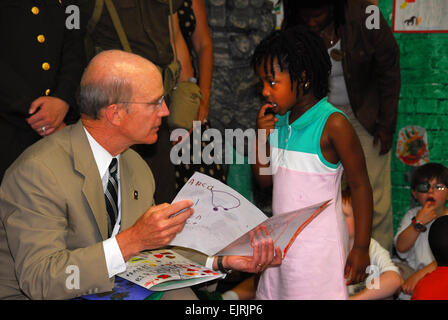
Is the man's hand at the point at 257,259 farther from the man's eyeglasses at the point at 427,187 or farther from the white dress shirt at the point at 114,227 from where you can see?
the man's eyeglasses at the point at 427,187

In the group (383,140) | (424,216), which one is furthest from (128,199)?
(383,140)

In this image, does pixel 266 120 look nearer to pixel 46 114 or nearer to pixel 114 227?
pixel 114 227

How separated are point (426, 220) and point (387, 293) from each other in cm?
61

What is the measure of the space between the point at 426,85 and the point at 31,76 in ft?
9.70

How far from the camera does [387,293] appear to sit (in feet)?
9.93

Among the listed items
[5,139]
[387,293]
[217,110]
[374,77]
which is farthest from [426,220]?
[5,139]

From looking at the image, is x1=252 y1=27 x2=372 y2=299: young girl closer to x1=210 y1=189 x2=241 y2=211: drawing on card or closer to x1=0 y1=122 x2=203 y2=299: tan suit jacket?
x1=210 y1=189 x2=241 y2=211: drawing on card

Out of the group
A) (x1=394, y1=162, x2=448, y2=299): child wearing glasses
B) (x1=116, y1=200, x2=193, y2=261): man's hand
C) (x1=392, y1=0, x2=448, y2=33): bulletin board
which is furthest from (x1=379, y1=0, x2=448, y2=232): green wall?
(x1=116, y1=200, x2=193, y2=261): man's hand

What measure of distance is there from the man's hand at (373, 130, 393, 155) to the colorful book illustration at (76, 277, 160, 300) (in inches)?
95.8

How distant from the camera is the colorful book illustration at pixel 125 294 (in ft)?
5.65

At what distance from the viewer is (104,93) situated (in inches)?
72.9

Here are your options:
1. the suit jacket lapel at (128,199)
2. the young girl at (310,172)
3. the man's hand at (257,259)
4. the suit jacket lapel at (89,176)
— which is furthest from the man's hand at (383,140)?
the suit jacket lapel at (89,176)

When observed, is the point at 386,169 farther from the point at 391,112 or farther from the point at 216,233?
the point at 216,233

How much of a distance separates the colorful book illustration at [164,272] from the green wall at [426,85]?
276 cm
